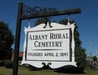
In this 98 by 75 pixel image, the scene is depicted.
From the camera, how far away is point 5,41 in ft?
242

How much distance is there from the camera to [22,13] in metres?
6.32

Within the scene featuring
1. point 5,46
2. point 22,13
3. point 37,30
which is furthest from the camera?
point 5,46

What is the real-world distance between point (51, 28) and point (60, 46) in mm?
419

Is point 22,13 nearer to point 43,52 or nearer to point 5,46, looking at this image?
point 43,52

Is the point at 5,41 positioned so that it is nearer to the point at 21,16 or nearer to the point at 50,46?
the point at 21,16

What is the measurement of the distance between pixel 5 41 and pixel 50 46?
69.1 m

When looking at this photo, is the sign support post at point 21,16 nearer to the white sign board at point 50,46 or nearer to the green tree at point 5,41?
the white sign board at point 50,46

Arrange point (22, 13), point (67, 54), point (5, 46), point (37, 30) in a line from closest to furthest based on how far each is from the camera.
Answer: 1. point (67, 54)
2. point (37, 30)
3. point (22, 13)
4. point (5, 46)

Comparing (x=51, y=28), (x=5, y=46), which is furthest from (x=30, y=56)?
(x=5, y=46)

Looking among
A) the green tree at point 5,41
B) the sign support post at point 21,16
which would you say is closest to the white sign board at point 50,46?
the sign support post at point 21,16

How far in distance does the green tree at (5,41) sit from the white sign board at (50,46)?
6582 centimetres

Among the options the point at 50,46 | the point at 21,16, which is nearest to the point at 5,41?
the point at 21,16

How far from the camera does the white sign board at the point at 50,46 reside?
17.3ft

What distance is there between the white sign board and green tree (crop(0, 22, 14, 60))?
216 feet
